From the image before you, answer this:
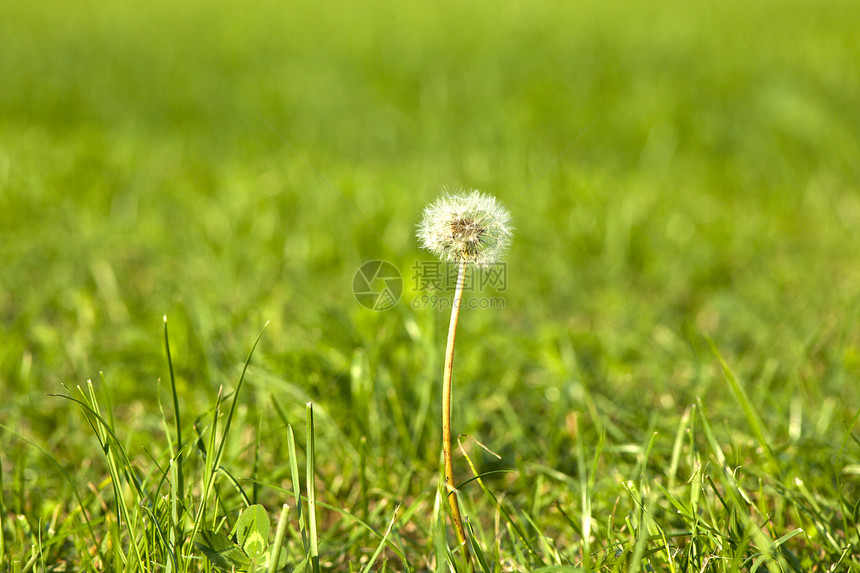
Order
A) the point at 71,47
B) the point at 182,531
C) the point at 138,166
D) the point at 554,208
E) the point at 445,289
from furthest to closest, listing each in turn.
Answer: the point at 71,47, the point at 138,166, the point at 554,208, the point at 445,289, the point at 182,531

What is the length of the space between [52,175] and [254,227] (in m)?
1.37

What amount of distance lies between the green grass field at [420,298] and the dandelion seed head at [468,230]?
1.45 ft

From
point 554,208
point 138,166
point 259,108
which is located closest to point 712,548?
point 554,208

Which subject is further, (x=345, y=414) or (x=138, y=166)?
(x=138, y=166)

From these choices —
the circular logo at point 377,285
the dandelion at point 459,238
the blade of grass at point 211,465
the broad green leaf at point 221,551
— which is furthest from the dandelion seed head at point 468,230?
the circular logo at point 377,285

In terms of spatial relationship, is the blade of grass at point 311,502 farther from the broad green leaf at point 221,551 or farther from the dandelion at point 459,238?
the dandelion at point 459,238

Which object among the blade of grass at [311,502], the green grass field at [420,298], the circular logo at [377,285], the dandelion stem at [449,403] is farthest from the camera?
the circular logo at [377,285]

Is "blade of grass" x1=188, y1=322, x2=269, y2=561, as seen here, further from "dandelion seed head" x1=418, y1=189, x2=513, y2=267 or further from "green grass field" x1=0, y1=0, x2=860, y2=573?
"dandelion seed head" x1=418, y1=189, x2=513, y2=267

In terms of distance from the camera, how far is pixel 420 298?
2.64 metres

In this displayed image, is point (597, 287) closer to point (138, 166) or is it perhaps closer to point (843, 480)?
point (843, 480)

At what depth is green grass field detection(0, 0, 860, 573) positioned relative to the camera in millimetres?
1557

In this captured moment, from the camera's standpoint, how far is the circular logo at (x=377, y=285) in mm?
2607

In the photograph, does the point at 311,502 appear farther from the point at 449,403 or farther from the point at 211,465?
the point at 449,403

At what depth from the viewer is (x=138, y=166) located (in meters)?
4.09
